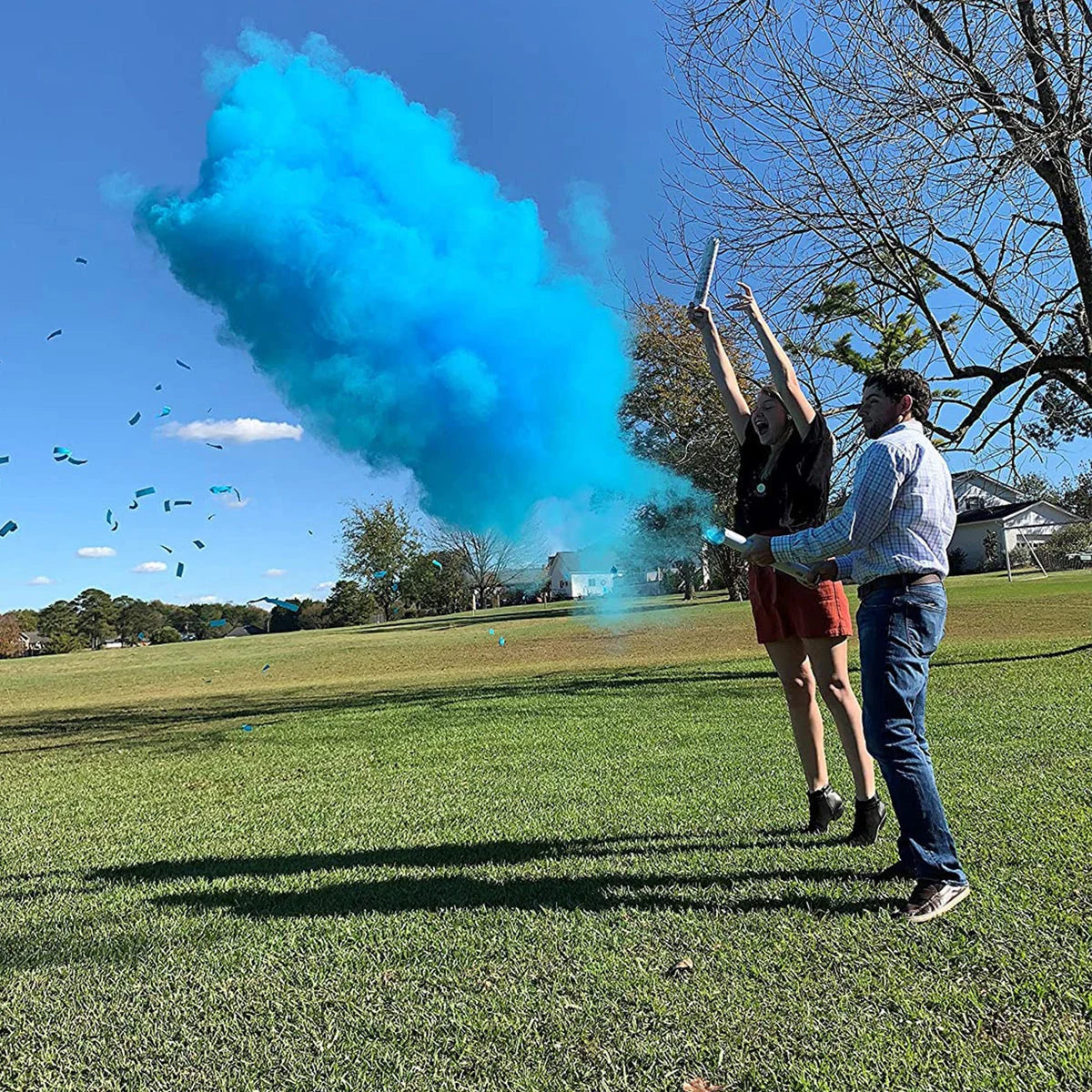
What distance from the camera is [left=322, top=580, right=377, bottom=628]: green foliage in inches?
2281

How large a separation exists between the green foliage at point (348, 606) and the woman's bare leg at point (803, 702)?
173 ft

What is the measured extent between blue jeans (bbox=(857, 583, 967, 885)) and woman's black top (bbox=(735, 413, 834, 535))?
906 millimetres

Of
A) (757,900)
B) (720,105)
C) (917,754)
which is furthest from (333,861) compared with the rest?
(720,105)

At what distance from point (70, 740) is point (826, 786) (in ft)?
37.2

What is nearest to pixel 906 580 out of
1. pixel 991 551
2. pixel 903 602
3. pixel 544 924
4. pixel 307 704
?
pixel 903 602

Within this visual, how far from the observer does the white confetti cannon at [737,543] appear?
11.5ft

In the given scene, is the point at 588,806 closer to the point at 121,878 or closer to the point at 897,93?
the point at 121,878

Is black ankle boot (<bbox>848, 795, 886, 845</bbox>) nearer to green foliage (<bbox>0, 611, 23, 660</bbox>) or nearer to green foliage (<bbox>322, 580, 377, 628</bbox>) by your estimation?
green foliage (<bbox>322, 580, 377, 628</bbox>)

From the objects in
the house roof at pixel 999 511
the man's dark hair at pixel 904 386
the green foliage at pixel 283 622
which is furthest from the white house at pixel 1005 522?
the man's dark hair at pixel 904 386

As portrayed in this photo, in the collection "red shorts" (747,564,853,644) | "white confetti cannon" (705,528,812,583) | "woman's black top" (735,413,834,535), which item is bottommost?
"red shorts" (747,564,853,644)

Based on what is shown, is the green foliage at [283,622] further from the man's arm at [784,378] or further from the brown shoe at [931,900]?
the brown shoe at [931,900]

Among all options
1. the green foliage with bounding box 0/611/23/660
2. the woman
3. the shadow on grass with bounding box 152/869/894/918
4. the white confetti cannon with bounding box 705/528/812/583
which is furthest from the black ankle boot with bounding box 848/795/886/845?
the green foliage with bounding box 0/611/23/660

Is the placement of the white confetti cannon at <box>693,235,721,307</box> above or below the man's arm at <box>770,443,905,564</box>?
above

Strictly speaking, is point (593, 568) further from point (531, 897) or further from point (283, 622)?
point (283, 622)
